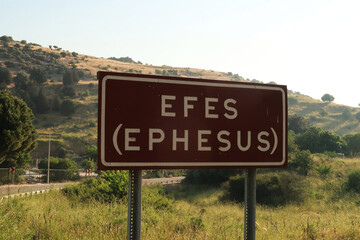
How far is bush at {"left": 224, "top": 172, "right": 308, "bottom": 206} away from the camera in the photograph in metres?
26.6

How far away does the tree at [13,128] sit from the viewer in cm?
3391

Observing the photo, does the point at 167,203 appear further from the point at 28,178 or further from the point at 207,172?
the point at 28,178

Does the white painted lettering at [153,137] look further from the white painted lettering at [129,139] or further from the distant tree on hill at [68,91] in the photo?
the distant tree on hill at [68,91]

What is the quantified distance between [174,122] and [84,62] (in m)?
139

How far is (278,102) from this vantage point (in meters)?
3.87

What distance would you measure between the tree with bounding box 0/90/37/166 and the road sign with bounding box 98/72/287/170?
1341 inches

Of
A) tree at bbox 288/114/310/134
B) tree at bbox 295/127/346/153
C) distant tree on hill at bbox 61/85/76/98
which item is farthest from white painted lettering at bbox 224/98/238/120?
distant tree on hill at bbox 61/85/76/98

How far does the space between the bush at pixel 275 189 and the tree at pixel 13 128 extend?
805 inches

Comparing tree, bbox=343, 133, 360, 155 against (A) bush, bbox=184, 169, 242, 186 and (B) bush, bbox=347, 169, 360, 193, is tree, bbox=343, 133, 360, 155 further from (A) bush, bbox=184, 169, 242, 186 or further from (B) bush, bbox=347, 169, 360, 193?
(B) bush, bbox=347, 169, 360, 193

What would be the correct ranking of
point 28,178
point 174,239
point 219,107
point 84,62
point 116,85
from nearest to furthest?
point 116,85 < point 219,107 < point 174,239 < point 28,178 < point 84,62

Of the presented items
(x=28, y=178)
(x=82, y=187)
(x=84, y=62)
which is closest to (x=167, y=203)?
(x=82, y=187)

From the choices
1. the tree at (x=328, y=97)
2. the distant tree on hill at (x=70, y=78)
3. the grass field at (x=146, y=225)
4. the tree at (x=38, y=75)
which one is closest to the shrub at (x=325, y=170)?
the grass field at (x=146, y=225)

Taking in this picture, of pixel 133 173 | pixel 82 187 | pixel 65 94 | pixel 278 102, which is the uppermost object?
pixel 65 94

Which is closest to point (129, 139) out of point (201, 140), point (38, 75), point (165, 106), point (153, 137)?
point (153, 137)
